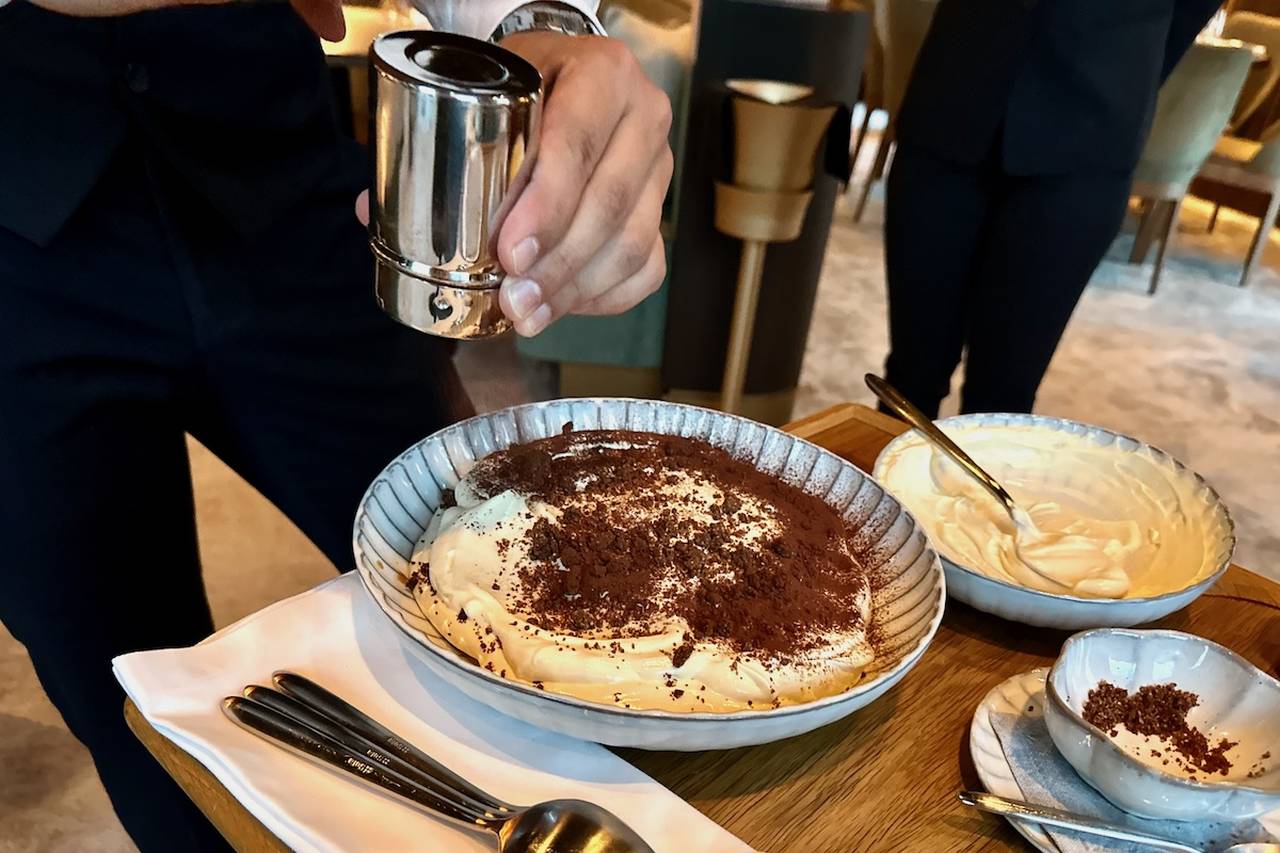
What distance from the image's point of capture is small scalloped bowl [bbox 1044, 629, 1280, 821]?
537mm

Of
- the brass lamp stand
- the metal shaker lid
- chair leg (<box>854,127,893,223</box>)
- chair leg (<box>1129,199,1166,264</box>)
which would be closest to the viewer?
the metal shaker lid

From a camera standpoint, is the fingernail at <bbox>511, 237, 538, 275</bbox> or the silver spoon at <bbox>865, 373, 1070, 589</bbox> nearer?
the fingernail at <bbox>511, 237, 538, 275</bbox>

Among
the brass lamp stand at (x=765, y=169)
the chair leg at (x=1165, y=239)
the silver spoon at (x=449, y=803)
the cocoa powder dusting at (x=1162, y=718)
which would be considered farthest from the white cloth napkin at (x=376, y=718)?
the chair leg at (x=1165, y=239)

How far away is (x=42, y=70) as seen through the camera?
685 millimetres

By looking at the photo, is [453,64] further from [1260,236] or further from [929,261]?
[1260,236]

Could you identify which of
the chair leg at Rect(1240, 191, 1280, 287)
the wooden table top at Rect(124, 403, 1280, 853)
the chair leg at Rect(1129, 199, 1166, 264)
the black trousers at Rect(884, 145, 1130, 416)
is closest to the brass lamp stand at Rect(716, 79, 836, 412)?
the black trousers at Rect(884, 145, 1130, 416)

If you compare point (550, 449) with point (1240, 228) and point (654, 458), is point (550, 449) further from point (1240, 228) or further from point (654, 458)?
point (1240, 228)

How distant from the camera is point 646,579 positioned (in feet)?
2.14

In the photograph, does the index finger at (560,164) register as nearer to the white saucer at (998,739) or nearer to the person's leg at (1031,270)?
the white saucer at (998,739)

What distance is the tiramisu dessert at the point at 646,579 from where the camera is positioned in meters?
0.58

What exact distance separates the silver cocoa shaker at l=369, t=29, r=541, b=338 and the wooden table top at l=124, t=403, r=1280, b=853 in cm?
29

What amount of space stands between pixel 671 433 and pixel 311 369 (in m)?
0.31

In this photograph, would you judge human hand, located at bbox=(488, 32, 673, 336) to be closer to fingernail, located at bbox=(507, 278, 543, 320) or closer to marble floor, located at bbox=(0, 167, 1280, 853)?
fingernail, located at bbox=(507, 278, 543, 320)

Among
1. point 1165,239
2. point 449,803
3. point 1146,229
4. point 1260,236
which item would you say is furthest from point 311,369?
point 1260,236
